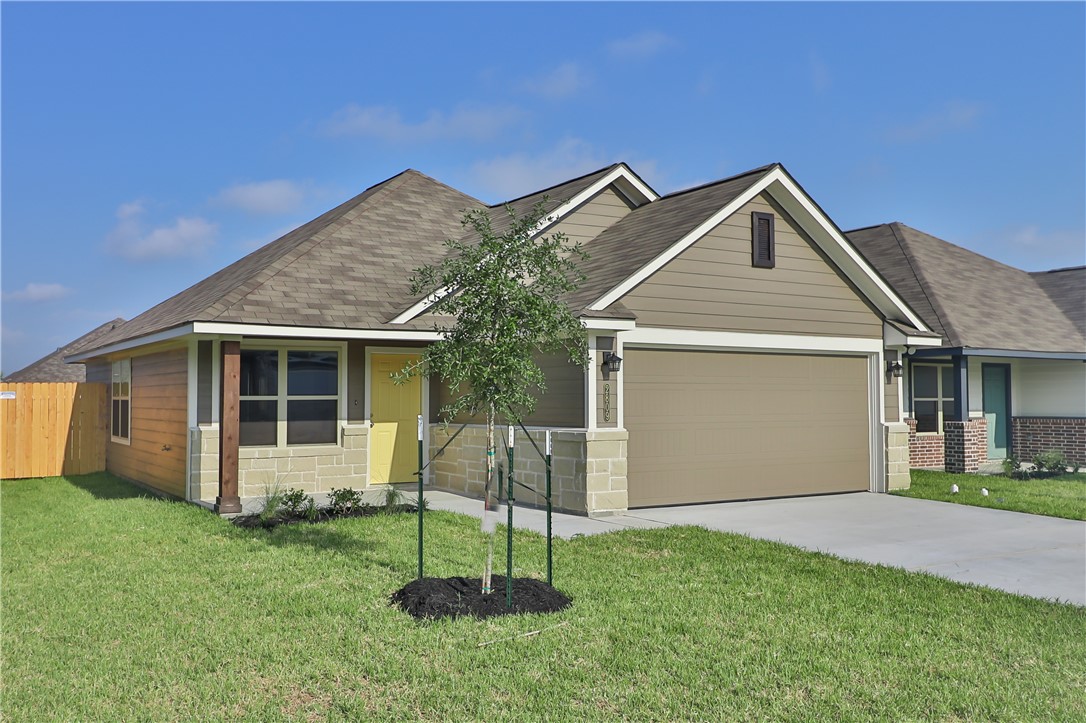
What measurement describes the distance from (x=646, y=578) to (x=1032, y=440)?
1682 centimetres

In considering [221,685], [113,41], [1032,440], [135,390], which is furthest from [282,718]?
[1032,440]

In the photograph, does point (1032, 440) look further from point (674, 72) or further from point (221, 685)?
point (221, 685)

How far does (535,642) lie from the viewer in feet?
A: 18.0

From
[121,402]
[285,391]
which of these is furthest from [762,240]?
[121,402]

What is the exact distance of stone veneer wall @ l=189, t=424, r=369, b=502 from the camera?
12109mm

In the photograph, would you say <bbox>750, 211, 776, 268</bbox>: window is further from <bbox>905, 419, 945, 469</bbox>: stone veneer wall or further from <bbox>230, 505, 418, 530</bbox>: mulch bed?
<bbox>905, 419, 945, 469</bbox>: stone veneer wall

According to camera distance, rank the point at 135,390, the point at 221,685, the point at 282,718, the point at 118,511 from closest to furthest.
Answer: the point at 282,718 → the point at 221,685 → the point at 118,511 → the point at 135,390

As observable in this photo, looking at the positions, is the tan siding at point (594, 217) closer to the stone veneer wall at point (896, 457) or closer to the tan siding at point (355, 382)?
the tan siding at point (355, 382)

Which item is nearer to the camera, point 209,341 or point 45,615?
point 45,615

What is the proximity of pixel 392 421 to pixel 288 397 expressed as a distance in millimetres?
2000

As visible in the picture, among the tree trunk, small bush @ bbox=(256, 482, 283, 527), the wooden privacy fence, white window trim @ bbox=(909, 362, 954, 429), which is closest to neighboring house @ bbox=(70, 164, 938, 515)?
small bush @ bbox=(256, 482, 283, 527)

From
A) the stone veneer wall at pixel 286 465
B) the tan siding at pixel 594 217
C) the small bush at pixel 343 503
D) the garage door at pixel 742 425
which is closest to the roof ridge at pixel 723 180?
the tan siding at pixel 594 217

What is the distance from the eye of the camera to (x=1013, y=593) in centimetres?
684

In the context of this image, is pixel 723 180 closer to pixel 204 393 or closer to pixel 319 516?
pixel 319 516
